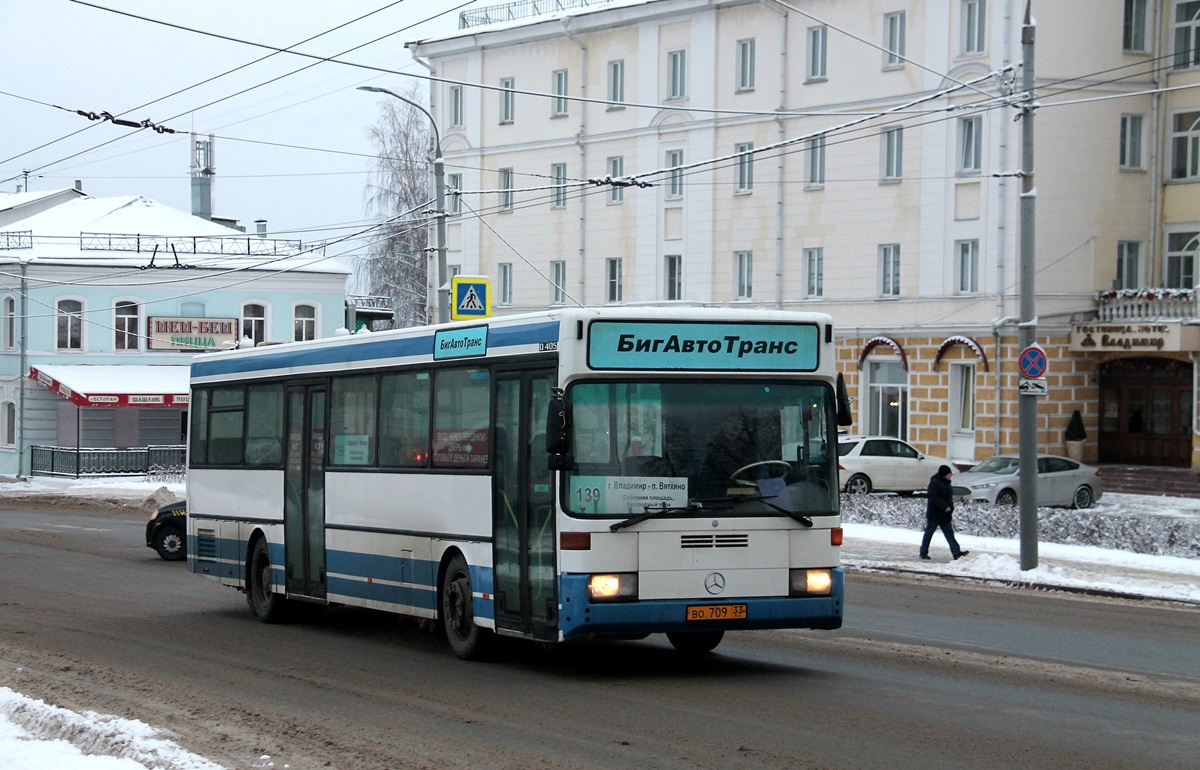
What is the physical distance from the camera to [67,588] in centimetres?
2039

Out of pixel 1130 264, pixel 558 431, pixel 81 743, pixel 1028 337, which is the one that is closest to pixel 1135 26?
pixel 1130 264

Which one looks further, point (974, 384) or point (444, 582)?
point (974, 384)

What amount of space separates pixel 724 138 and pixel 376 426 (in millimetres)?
36883

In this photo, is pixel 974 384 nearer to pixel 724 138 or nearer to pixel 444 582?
pixel 724 138

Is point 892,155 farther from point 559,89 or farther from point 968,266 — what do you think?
point 559,89

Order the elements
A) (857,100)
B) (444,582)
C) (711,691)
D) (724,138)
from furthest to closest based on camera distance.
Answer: (724,138) → (857,100) → (444,582) → (711,691)

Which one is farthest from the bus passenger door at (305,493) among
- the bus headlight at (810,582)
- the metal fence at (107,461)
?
the metal fence at (107,461)

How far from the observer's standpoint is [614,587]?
37.2 feet

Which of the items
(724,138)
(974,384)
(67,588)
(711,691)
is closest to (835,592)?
(711,691)

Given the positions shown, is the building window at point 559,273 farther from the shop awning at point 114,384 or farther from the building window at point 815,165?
the shop awning at point 114,384

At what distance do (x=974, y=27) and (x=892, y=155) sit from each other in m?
4.39

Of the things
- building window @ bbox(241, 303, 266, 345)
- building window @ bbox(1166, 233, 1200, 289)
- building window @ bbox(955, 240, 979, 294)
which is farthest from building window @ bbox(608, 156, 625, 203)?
building window @ bbox(1166, 233, 1200, 289)

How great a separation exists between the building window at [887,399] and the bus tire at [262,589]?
104 ft

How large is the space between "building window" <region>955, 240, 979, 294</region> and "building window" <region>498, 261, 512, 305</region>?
18.8 metres
